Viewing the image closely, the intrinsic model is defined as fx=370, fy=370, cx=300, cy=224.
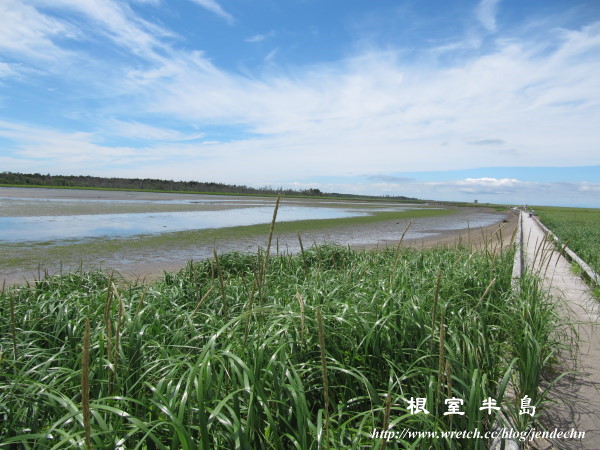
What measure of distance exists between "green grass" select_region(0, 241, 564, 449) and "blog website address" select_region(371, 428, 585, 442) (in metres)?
0.05

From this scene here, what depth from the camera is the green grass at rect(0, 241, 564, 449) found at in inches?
79.7

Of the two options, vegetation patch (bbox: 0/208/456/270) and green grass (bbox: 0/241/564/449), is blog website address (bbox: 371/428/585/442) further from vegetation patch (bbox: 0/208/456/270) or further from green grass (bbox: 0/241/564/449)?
vegetation patch (bbox: 0/208/456/270)

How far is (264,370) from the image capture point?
2.31 m

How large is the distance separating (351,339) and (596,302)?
538 centimetres

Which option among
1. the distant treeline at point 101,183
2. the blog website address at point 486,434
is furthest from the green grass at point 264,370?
the distant treeline at point 101,183

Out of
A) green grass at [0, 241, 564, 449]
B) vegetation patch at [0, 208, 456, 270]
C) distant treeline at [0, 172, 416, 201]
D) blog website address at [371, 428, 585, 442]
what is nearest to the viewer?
green grass at [0, 241, 564, 449]

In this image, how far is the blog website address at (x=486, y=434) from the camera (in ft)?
7.07

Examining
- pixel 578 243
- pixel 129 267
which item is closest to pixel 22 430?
pixel 129 267

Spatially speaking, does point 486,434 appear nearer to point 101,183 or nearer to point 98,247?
point 98,247

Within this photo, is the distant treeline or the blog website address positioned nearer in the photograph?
the blog website address

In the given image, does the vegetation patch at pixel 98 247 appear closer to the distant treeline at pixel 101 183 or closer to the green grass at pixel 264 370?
the green grass at pixel 264 370

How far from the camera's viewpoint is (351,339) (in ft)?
9.87

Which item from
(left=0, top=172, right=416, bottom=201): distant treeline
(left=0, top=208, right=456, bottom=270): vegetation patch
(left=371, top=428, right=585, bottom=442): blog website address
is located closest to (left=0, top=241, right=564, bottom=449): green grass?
(left=371, top=428, right=585, bottom=442): blog website address

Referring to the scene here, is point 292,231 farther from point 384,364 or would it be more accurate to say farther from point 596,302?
point 384,364
